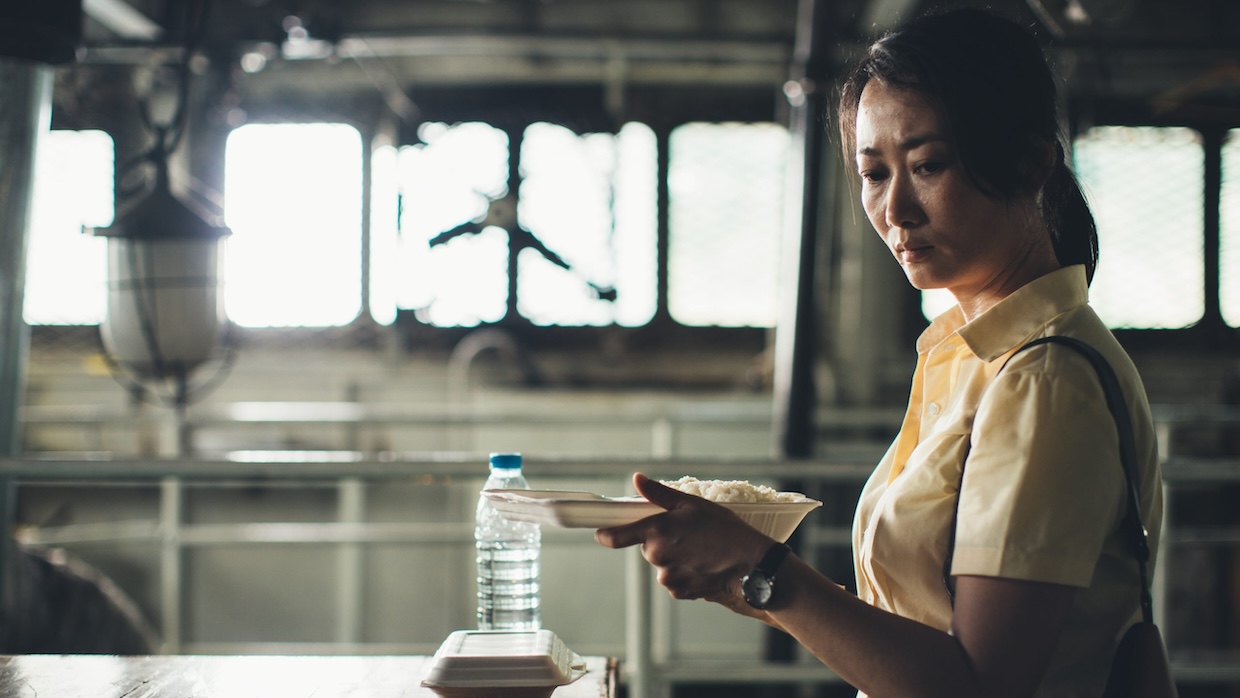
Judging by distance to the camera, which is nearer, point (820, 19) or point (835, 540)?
point (820, 19)

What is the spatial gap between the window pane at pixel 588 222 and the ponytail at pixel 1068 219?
3.61 metres

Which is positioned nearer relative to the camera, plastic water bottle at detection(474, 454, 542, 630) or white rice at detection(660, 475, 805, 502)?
white rice at detection(660, 475, 805, 502)

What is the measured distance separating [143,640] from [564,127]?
2819 millimetres

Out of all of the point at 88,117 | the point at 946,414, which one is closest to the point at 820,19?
the point at 946,414

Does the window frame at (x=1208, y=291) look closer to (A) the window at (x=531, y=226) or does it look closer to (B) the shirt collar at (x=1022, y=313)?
(A) the window at (x=531, y=226)

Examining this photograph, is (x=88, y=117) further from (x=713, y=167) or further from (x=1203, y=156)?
(x=1203, y=156)

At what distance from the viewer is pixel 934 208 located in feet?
2.91

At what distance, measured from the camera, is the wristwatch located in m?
Answer: 0.85

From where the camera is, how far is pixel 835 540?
388cm

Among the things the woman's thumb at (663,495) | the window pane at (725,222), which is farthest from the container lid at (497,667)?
the window pane at (725,222)

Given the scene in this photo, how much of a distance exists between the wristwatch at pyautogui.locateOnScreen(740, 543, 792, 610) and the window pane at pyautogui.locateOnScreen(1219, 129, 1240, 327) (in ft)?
15.4

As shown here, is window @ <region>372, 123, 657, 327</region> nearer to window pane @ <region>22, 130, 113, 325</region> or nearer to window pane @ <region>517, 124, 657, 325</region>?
window pane @ <region>517, 124, 657, 325</region>

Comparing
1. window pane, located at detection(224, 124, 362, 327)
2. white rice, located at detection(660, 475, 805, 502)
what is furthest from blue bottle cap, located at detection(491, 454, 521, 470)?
window pane, located at detection(224, 124, 362, 327)

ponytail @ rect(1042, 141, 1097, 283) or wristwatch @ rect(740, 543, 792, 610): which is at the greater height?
ponytail @ rect(1042, 141, 1097, 283)
